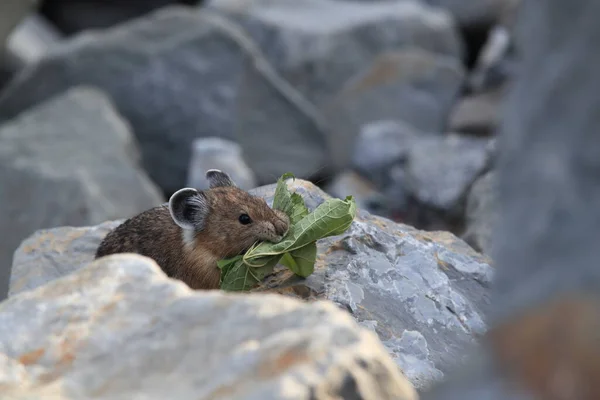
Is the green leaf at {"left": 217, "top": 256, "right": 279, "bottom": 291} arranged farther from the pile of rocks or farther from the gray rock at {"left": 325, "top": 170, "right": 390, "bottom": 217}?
the gray rock at {"left": 325, "top": 170, "right": 390, "bottom": 217}

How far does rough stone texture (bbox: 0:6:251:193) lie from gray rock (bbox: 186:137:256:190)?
44.5 inches

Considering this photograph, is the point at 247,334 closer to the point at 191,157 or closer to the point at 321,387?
the point at 321,387

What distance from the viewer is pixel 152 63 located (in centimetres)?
1373

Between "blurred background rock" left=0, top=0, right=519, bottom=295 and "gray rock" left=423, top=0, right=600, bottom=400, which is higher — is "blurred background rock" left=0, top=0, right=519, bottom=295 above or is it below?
below

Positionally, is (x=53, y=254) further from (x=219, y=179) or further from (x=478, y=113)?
(x=478, y=113)

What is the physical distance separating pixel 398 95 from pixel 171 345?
13554mm

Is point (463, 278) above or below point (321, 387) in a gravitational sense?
below

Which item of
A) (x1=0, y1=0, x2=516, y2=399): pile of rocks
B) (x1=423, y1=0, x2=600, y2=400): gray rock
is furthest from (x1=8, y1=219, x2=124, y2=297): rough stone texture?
(x1=423, y1=0, x2=600, y2=400): gray rock

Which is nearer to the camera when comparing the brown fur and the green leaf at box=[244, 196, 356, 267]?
the green leaf at box=[244, 196, 356, 267]

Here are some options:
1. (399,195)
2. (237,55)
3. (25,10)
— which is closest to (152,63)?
(237,55)

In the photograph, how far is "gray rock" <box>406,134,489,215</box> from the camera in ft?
39.0

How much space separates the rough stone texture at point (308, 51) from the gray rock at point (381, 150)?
0.87 metres

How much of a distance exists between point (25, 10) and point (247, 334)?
11.7m

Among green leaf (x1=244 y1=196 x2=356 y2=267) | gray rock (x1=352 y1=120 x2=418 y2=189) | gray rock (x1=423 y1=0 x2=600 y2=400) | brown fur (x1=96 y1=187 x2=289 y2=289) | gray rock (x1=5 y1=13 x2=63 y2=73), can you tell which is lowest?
gray rock (x1=5 y1=13 x2=63 y2=73)
